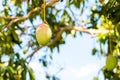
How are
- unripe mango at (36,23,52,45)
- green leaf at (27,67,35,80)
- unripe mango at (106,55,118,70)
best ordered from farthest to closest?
green leaf at (27,67,35,80)
unripe mango at (106,55,118,70)
unripe mango at (36,23,52,45)

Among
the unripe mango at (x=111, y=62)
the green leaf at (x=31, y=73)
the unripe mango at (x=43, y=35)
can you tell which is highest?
the unripe mango at (x=43, y=35)

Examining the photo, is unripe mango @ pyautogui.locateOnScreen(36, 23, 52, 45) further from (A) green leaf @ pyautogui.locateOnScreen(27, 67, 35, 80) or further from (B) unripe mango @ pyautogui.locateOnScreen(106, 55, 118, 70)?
(A) green leaf @ pyautogui.locateOnScreen(27, 67, 35, 80)

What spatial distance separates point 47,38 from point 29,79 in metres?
1.58

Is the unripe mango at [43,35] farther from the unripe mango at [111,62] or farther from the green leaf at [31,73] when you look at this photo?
the green leaf at [31,73]

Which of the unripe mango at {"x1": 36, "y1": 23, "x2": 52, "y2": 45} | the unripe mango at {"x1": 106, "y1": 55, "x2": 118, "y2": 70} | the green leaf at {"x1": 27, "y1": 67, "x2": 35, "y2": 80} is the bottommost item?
the green leaf at {"x1": 27, "y1": 67, "x2": 35, "y2": 80}

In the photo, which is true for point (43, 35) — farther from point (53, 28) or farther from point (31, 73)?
point (53, 28)

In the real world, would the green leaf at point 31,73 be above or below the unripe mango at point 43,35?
below

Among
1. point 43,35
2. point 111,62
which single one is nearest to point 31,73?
point 111,62

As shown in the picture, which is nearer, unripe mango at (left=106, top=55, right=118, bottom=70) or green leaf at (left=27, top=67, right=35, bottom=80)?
unripe mango at (left=106, top=55, right=118, bottom=70)

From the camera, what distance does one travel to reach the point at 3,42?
4.51 m

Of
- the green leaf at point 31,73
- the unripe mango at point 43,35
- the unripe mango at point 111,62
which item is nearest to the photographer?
the unripe mango at point 43,35

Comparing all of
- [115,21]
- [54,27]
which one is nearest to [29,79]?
[115,21]

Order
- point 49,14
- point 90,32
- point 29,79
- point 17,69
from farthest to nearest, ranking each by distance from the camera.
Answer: point 49,14 → point 90,32 → point 17,69 → point 29,79

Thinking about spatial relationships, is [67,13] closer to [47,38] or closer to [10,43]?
[10,43]
